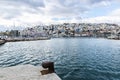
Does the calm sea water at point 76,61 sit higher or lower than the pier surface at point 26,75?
lower

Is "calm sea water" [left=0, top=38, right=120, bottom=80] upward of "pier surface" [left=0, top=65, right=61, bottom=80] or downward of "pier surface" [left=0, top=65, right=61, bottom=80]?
downward

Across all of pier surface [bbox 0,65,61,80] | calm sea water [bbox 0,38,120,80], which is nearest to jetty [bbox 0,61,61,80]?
pier surface [bbox 0,65,61,80]

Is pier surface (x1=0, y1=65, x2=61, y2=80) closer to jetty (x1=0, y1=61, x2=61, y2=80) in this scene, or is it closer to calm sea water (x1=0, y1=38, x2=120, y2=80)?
jetty (x1=0, y1=61, x2=61, y2=80)

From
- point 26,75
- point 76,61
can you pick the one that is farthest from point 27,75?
point 76,61

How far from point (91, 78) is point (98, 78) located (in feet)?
2.82

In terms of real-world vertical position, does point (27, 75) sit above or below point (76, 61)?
above

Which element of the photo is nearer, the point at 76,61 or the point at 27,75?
the point at 27,75

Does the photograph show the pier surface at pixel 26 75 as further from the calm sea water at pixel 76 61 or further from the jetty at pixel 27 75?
the calm sea water at pixel 76 61

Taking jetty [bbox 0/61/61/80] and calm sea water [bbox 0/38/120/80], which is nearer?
jetty [bbox 0/61/61/80]

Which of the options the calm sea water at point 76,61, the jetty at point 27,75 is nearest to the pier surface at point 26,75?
the jetty at point 27,75

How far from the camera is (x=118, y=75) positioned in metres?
20.1

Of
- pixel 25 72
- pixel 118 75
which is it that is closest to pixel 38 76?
pixel 25 72

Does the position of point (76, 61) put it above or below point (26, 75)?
below

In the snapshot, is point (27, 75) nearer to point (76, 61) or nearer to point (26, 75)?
point (26, 75)
